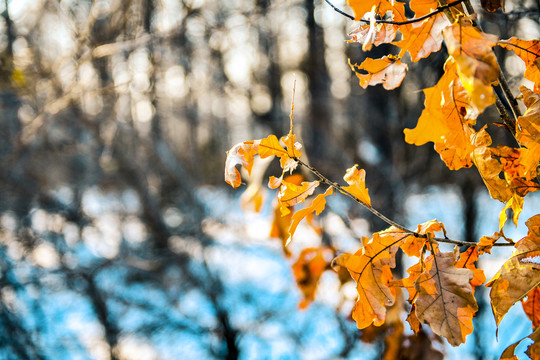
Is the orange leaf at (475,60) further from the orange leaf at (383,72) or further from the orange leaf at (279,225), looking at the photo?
the orange leaf at (279,225)

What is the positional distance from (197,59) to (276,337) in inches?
86.6

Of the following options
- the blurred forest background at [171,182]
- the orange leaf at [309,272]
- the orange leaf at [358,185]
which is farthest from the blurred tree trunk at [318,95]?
the orange leaf at [358,185]

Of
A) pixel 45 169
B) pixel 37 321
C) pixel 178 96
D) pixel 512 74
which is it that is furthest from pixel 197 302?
pixel 512 74

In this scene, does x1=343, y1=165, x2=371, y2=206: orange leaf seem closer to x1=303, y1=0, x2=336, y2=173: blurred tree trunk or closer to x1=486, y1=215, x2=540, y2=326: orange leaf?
x1=486, y1=215, x2=540, y2=326: orange leaf

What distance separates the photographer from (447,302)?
0.47 meters

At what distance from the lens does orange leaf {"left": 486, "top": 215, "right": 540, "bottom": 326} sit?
44cm

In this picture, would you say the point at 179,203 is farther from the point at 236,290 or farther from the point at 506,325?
the point at 506,325

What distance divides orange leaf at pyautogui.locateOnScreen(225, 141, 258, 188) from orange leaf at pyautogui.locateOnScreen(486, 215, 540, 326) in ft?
1.08

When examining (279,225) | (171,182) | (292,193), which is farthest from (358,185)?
(171,182)

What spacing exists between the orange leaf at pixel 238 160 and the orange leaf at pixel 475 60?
27cm

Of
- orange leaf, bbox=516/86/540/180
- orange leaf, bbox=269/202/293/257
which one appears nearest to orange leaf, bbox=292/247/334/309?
orange leaf, bbox=269/202/293/257

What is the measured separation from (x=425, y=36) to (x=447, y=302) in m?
0.31

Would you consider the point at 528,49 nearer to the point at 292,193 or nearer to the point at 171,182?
the point at 292,193

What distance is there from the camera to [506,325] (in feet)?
6.25
